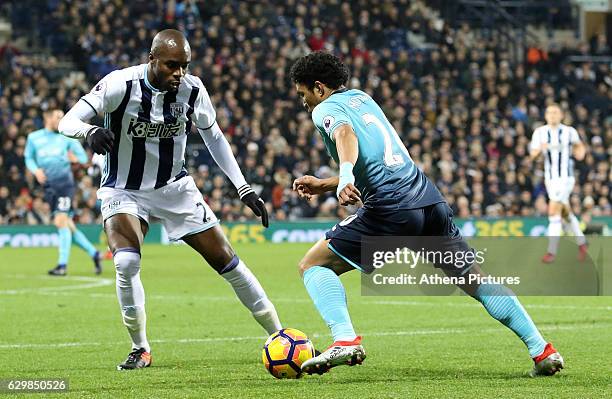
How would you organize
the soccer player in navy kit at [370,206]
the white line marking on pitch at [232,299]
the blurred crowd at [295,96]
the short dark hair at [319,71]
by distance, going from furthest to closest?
the blurred crowd at [295,96] → the white line marking on pitch at [232,299] → the short dark hair at [319,71] → the soccer player in navy kit at [370,206]

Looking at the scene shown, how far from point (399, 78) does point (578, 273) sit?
1534 centimetres

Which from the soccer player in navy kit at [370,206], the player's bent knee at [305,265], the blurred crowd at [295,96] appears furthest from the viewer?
the blurred crowd at [295,96]

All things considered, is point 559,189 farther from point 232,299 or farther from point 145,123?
point 145,123

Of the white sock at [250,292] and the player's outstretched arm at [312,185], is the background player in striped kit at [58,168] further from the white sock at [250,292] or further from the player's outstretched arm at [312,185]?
the player's outstretched arm at [312,185]

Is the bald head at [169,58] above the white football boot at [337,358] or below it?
above

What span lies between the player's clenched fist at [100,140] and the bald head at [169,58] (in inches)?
25.9

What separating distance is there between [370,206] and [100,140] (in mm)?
1668

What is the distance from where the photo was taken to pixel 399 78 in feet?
102

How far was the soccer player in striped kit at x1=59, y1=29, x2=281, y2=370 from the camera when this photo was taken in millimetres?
8031

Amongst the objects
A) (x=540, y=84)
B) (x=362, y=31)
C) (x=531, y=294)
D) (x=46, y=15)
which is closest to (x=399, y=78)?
(x=362, y=31)

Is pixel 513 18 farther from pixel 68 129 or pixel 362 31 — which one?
pixel 68 129

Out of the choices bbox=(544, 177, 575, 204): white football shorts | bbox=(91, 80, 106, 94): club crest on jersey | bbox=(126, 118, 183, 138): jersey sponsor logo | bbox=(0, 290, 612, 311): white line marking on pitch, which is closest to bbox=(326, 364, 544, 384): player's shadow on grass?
bbox=(126, 118, 183, 138): jersey sponsor logo

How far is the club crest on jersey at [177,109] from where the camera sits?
817 cm

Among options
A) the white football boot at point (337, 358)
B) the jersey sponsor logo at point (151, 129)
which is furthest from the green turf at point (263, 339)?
the jersey sponsor logo at point (151, 129)
